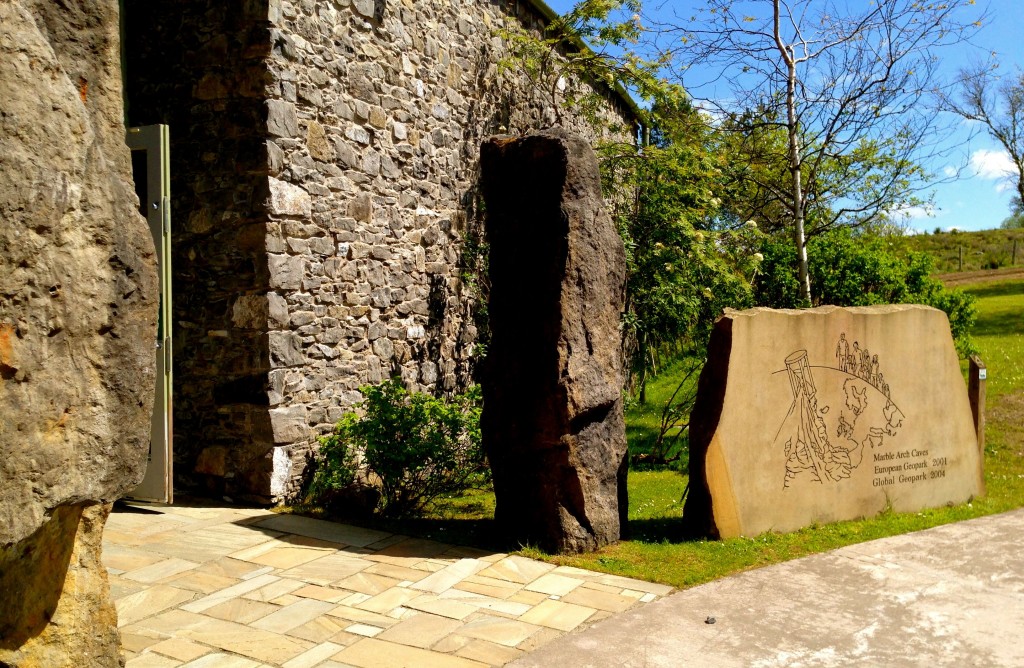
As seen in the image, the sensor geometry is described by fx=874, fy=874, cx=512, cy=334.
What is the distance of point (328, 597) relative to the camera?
477 centimetres

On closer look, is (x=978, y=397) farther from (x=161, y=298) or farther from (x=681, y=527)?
(x=161, y=298)

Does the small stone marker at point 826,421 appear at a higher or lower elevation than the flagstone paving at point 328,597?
higher

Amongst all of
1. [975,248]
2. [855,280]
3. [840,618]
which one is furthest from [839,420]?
[975,248]

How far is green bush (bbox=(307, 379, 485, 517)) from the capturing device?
6.67 meters

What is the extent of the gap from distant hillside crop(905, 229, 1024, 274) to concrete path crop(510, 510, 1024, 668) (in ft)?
83.8

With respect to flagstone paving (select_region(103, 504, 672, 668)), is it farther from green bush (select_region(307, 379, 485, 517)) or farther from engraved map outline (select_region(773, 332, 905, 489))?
engraved map outline (select_region(773, 332, 905, 489))

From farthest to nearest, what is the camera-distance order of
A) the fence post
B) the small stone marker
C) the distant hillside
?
1. the distant hillside
2. the fence post
3. the small stone marker

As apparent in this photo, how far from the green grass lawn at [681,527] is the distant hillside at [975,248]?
71.3 feet

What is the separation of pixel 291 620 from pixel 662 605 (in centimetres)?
194

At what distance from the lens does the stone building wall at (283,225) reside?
6.62 meters

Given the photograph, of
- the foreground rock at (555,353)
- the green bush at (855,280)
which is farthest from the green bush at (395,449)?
the green bush at (855,280)

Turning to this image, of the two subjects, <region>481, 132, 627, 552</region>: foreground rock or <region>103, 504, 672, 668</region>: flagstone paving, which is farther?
<region>481, 132, 627, 552</region>: foreground rock

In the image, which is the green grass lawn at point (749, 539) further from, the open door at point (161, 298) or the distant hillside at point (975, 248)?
the distant hillside at point (975, 248)

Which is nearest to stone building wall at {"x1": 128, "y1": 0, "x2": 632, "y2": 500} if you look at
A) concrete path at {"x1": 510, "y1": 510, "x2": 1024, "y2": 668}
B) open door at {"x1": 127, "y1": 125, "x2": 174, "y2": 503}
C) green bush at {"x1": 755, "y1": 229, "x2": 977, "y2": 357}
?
open door at {"x1": 127, "y1": 125, "x2": 174, "y2": 503}
